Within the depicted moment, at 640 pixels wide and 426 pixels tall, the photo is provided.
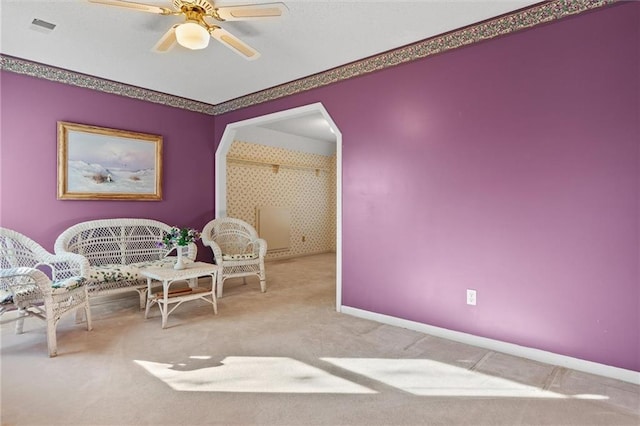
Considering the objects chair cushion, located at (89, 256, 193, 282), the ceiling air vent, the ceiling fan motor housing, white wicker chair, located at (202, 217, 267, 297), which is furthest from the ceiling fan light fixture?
white wicker chair, located at (202, 217, 267, 297)

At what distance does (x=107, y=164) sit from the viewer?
4145 millimetres

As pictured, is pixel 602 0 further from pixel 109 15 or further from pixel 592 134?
pixel 109 15

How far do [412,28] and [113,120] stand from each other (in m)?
3.59

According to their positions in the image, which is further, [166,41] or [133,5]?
[166,41]

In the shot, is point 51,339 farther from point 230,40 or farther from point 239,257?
point 230,40

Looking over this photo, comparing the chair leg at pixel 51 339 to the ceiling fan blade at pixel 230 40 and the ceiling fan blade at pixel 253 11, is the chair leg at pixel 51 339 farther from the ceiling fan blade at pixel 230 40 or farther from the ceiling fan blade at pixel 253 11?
the ceiling fan blade at pixel 253 11

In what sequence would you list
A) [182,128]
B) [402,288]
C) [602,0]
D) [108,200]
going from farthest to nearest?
[182,128]
[108,200]
[402,288]
[602,0]

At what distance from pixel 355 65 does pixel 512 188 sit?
194 centimetres

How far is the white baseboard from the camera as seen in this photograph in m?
2.24

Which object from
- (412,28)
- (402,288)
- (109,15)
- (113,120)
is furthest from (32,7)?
(402,288)

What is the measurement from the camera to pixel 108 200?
4.17 meters

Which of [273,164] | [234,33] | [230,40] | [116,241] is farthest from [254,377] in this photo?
[273,164]

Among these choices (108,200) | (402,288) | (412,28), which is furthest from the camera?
(108,200)

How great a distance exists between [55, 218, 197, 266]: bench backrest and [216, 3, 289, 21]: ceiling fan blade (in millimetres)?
2607
